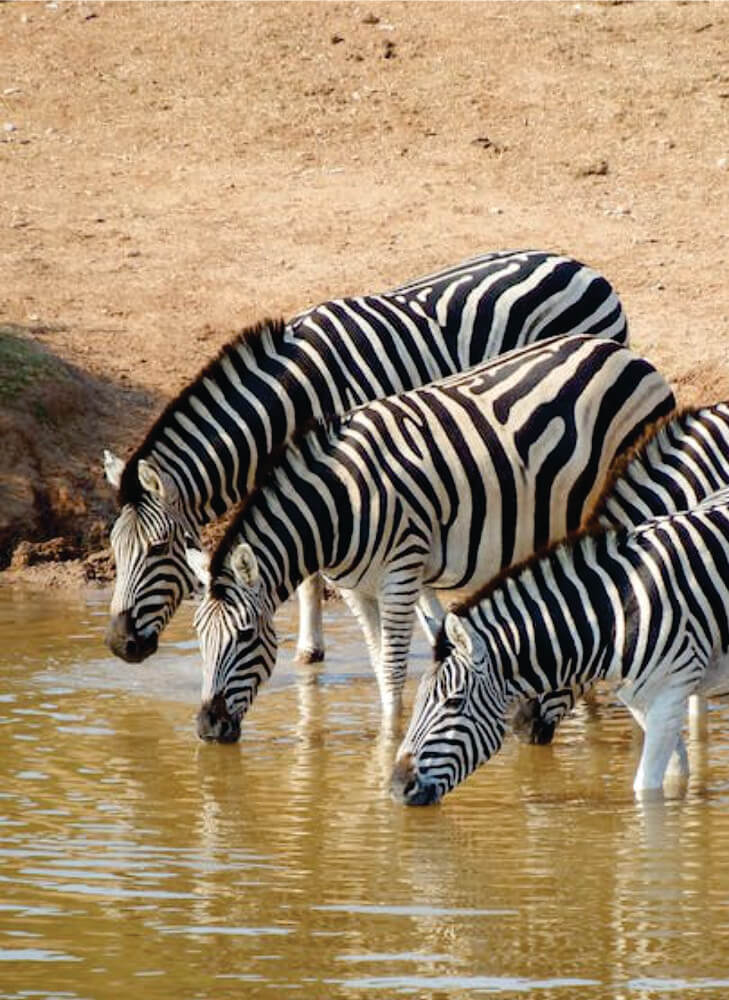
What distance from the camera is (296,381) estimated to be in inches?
493

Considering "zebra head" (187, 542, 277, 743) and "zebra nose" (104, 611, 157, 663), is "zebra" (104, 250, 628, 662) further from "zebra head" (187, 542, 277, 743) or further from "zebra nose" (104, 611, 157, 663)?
"zebra head" (187, 542, 277, 743)

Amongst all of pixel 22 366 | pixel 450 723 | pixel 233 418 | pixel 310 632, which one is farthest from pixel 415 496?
pixel 22 366

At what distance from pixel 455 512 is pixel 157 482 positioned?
5.29ft

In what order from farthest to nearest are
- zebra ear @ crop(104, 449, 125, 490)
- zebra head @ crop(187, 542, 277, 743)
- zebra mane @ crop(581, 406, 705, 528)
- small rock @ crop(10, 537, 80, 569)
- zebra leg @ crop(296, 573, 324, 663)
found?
1. small rock @ crop(10, 537, 80, 569)
2. zebra leg @ crop(296, 573, 324, 663)
3. zebra ear @ crop(104, 449, 125, 490)
4. zebra head @ crop(187, 542, 277, 743)
5. zebra mane @ crop(581, 406, 705, 528)

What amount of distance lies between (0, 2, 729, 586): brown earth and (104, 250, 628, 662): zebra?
3090 millimetres

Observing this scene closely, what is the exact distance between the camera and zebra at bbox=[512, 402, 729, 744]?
10750mm

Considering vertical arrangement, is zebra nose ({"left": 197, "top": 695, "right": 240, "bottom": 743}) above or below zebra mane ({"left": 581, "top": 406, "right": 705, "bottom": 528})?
below

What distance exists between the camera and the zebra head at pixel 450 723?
9.62 meters

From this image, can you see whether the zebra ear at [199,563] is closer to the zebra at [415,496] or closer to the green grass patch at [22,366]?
the zebra at [415,496]

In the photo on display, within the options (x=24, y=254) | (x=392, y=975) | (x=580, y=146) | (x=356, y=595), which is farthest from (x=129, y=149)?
(x=392, y=975)

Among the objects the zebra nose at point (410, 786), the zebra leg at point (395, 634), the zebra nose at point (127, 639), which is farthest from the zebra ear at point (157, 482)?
the zebra nose at point (410, 786)

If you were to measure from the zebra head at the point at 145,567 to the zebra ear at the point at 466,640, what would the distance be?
2655mm

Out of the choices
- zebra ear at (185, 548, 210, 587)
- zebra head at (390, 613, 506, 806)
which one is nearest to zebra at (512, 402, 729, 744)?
zebra head at (390, 613, 506, 806)

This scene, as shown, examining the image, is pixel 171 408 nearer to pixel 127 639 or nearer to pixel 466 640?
pixel 127 639
